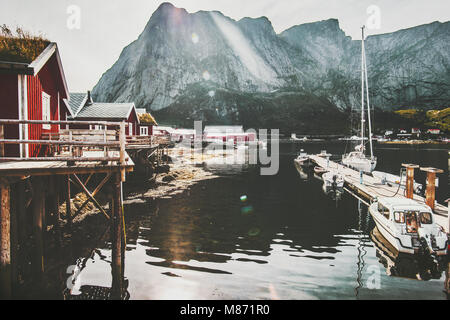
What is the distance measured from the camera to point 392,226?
15203 mm

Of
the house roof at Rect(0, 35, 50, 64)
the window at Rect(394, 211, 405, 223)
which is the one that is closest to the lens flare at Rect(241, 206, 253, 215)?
the window at Rect(394, 211, 405, 223)

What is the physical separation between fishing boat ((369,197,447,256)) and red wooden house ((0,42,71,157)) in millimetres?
17791

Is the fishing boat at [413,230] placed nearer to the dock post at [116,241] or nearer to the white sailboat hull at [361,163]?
the dock post at [116,241]

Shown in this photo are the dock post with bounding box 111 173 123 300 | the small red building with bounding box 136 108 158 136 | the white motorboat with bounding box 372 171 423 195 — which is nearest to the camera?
the dock post with bounding box 111 173 123 300

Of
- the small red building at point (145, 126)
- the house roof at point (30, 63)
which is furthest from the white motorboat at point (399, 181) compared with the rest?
the small red building at point (145, 126)

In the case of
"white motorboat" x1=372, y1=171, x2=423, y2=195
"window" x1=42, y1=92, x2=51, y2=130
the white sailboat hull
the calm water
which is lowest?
the calm water

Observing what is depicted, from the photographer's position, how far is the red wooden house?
41.0 ft

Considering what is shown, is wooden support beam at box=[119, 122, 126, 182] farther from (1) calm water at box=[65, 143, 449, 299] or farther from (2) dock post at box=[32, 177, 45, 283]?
(1) calm water at box=[65, 143, 449, 299]

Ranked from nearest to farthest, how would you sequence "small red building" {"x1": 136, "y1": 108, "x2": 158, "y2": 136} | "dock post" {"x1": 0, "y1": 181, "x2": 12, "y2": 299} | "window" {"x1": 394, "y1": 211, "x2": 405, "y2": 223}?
"dock post" {"x1": 0, "y1": 181, "x2": 12, "y2": 299}
"window" {"x1": 394, "y1": 211, "x2": 405, "y2": 223}
"small red building" {"x1": 136, "y1": 108, "x2": 158, "y2": 136}

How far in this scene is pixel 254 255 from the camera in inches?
584

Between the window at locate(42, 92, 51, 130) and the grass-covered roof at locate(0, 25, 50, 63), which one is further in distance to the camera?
the window at locate(42, 92, 51, 130)

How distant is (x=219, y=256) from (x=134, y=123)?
3717cm
